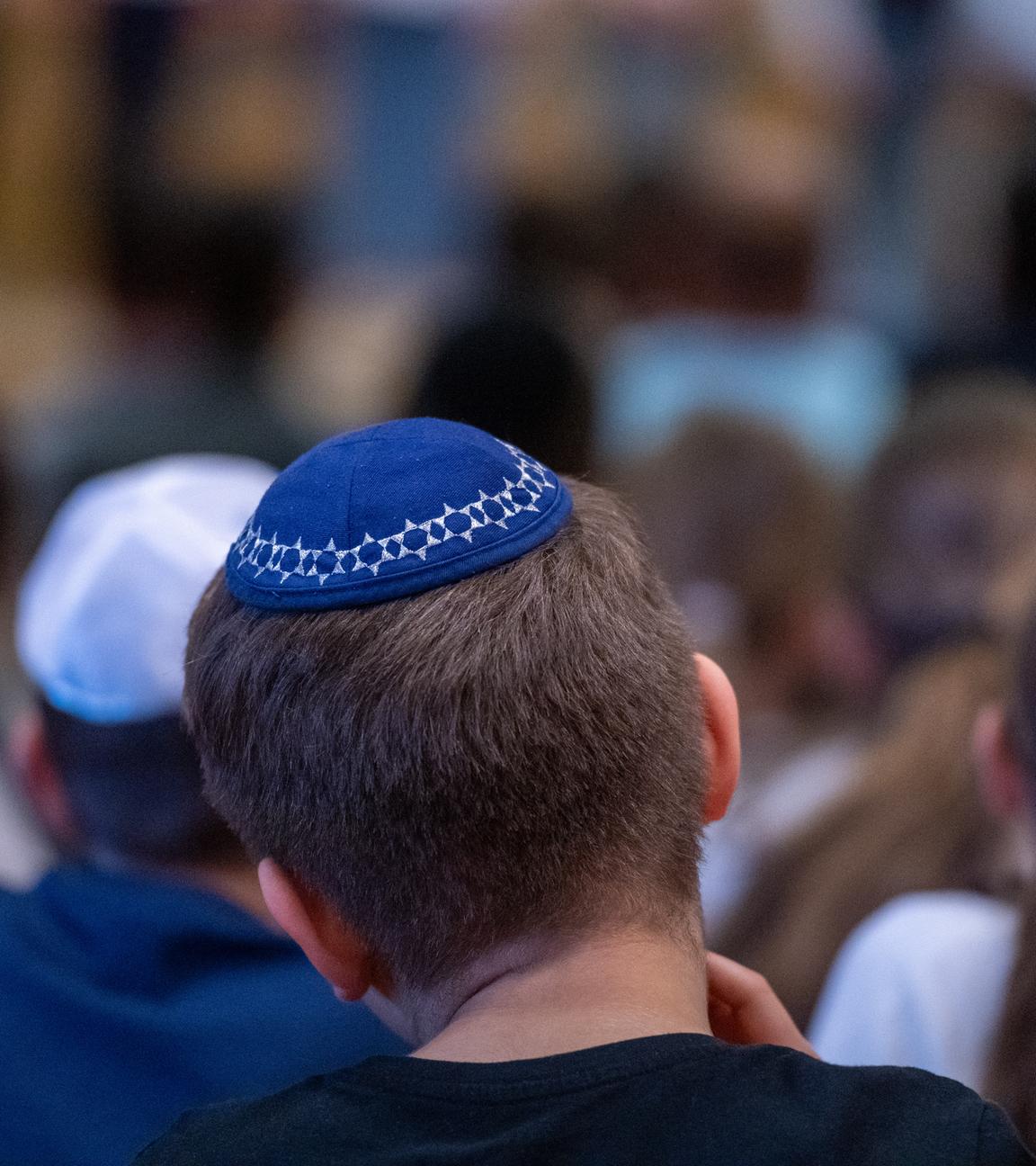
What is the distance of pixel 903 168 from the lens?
683cm

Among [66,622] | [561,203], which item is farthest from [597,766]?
[561,203]

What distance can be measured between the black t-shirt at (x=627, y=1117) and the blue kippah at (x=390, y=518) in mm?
311

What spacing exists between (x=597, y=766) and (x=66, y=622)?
0.74 metres

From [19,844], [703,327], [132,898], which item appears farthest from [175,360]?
[132,898]

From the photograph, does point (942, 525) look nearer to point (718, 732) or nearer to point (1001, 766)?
point (1001, 766)

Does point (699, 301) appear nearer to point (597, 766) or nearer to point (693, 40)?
point (693, 40)

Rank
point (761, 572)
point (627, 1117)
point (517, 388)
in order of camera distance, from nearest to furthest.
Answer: point (627, 1117) → point (761, 572) → point (517, 388)

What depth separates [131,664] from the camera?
1437mm

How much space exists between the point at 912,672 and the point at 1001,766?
68cm

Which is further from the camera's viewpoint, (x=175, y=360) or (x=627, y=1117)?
(x=175, y=360)

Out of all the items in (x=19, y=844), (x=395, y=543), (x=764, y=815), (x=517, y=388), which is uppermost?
(x=395, y=543)

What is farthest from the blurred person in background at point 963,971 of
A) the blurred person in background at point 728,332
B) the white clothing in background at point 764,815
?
the blurred person in background at point 728,332

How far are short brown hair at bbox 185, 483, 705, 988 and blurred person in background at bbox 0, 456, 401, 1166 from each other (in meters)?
0.39

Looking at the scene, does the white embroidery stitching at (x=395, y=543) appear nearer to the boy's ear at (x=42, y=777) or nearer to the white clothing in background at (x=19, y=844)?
the boy's ear at (x=42, y=777)
